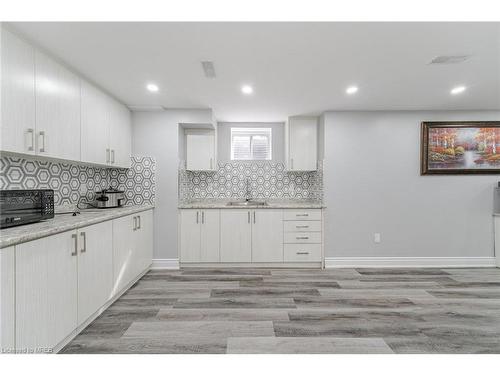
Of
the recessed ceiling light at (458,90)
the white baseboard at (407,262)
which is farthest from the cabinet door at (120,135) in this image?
the recessed ceiling light at (458,90)

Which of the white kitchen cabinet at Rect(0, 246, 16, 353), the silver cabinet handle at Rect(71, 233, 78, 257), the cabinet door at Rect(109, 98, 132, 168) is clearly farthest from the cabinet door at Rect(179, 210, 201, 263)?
the white kitchen cabinet at Rect(0, 246, 16, 353)

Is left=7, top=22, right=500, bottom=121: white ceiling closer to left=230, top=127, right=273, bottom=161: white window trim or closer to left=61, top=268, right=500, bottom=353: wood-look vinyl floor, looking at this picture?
left=230, top=127, right=273, bottom=161: white window trim

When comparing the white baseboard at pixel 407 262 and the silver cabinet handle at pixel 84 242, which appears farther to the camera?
the white baseboard at pixel 407 262

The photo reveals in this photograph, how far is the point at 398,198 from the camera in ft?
12.2

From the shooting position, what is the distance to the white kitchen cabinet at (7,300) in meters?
1.34

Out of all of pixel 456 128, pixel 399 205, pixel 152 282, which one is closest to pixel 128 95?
pixel 152 282

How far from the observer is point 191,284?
10.1 ft

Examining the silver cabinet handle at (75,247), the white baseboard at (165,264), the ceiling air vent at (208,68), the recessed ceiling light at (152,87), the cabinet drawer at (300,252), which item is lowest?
the white baseboard at (165,264)

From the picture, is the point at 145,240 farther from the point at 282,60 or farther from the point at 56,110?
the point at 282,60

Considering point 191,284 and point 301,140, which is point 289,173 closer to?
point 301,140

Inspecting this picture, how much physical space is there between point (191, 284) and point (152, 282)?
1.67 ft

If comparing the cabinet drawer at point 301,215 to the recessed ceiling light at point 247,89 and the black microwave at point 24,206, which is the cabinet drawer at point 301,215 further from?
the black microwave at point 24,206

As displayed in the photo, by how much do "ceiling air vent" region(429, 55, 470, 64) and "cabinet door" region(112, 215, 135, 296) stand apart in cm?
334

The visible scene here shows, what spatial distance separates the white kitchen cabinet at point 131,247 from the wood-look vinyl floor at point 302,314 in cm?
19
